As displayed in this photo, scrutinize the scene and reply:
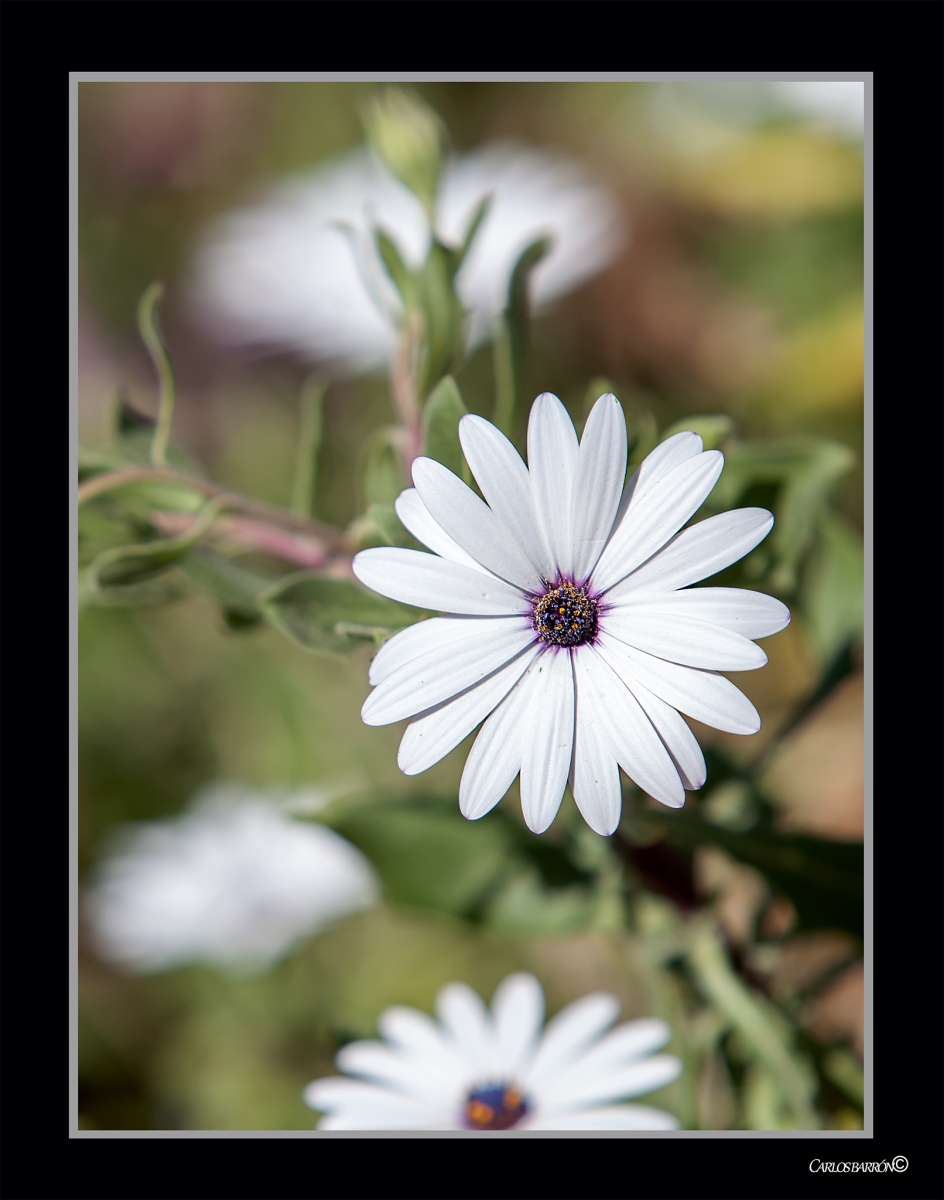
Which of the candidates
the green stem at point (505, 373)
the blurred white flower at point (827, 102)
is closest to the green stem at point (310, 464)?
the green stem at point (505, 373)

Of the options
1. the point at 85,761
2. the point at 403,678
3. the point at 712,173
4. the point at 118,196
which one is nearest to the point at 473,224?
the point at 403,678

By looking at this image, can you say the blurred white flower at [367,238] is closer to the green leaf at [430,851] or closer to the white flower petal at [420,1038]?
the green leaf at [430,851]

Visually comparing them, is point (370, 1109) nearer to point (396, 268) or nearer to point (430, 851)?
point (430, 851)

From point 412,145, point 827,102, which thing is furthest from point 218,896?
point 827,102

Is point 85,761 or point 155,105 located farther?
point 155,105

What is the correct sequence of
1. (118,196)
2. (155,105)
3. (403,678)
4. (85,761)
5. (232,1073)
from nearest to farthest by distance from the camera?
(403,678)
(232,1073)
(85,761)
(118,196)
(155,105)
